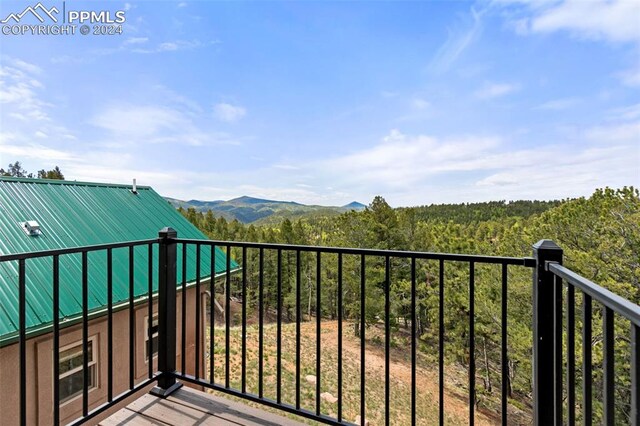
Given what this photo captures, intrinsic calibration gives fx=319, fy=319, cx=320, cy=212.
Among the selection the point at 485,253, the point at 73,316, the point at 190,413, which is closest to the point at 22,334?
the point at 190,413

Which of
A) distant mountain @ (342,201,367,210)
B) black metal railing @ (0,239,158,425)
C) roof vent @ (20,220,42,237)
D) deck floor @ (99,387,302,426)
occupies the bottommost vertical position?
deck floor @ (99,387,302,426)

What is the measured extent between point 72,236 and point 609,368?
6543 mm

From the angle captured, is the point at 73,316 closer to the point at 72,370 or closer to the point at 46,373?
the point at 46,373

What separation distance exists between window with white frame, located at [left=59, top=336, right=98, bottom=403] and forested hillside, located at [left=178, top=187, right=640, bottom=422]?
7571 millimetres

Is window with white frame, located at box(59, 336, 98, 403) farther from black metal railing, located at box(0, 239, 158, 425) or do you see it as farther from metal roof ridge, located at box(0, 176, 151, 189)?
metal roof ridge, located at box(0, 176, 151, 189)

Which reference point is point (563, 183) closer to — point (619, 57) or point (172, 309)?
point (619, 57)

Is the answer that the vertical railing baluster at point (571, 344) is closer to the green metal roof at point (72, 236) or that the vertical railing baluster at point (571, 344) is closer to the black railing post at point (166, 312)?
the black railing post at point (166, 312)

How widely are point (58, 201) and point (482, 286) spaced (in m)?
15.7

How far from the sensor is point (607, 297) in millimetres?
699

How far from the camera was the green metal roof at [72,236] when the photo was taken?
390 centimetres

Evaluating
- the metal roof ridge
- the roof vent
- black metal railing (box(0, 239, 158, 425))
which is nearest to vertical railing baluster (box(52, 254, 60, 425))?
black metal railing (box(0, 239, 158, 425))

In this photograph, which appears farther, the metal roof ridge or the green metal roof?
the metal roof ridge

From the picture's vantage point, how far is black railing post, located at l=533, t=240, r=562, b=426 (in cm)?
121

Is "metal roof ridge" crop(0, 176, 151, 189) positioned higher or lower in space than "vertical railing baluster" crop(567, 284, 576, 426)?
higher
